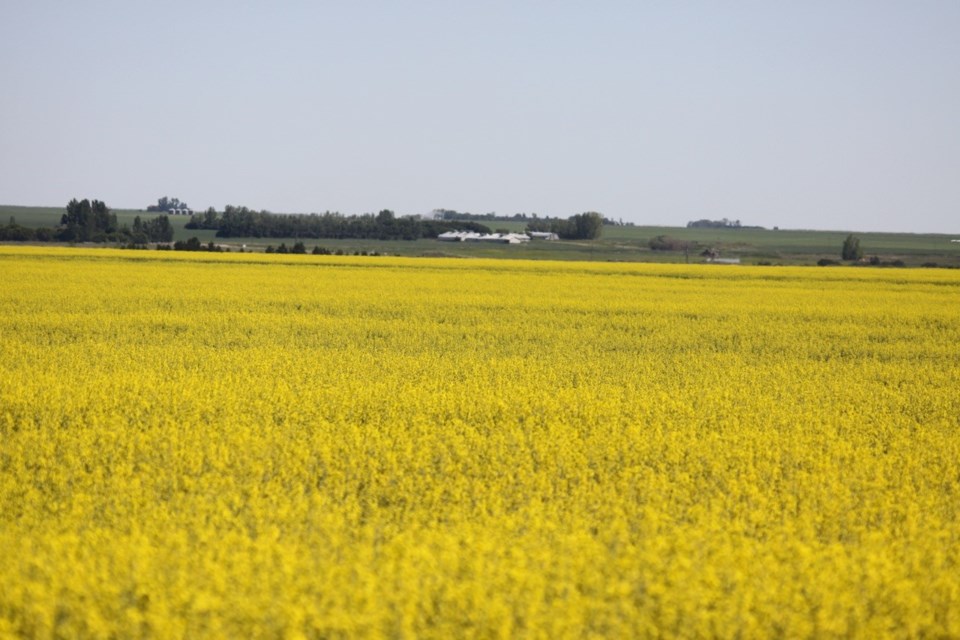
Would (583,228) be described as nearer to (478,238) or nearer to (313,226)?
(478,238)

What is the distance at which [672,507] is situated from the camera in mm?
6965

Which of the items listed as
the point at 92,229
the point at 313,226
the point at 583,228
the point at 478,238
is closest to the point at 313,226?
the point at 313,226

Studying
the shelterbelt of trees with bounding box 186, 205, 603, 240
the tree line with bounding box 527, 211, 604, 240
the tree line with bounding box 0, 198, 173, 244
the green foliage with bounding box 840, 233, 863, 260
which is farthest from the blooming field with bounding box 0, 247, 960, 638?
the tree line with bounding box 527, 211, 604, 240

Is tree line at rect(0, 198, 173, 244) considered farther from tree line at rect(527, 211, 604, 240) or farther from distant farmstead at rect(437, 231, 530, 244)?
tree line at rect(527, 211, 604, 240)

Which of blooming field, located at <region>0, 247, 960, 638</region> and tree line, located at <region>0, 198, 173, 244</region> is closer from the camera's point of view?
blooming field, located at <region>0, 247, 960, 638</region>

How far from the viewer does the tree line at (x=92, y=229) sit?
2215 inches

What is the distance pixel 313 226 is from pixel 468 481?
69.8 m

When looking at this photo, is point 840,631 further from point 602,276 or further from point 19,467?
point 602,276

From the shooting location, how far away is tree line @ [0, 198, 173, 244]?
56250 millimetres

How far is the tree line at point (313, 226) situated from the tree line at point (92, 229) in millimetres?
6638

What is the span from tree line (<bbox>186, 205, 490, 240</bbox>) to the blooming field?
56861 mm

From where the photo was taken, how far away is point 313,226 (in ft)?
249

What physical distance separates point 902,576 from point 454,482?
3.29 meters

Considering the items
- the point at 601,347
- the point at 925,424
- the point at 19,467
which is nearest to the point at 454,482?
the point at 19,467
